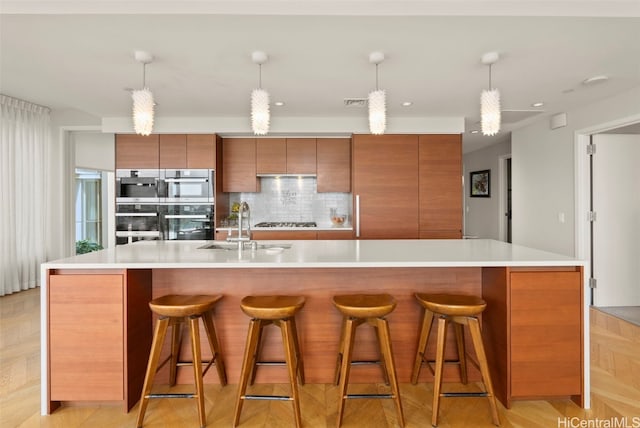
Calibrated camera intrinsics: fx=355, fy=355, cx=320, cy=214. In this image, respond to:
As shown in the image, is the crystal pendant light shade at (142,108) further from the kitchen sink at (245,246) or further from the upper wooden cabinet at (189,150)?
the upper wooden cabinet at (189,150)

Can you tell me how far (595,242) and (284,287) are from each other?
386cm

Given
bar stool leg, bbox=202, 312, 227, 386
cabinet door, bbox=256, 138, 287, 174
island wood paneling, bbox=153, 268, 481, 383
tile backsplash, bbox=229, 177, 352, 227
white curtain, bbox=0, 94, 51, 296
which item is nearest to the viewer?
bar stool leg, bbox=202, 312, 227, 386

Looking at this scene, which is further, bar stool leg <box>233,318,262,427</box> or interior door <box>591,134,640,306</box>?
interior door <box>591,134,640,306</box>

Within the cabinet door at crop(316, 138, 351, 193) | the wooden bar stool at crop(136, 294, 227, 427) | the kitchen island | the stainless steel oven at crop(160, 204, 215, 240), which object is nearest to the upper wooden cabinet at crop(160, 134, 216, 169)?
the stainless steel oven at crop(160, 204, 215, 240)

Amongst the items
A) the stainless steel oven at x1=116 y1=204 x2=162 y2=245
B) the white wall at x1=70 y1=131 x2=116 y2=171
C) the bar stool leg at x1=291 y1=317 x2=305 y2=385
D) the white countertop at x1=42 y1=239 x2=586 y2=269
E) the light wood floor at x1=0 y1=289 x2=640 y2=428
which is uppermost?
the white wall at x1=70 y1=131 x2=116 y2=171

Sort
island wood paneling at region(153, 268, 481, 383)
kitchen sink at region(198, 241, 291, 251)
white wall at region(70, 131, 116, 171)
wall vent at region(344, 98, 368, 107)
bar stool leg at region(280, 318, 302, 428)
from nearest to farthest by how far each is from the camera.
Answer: bar stool leg at region(280, 318, 302, 428)
island wood paneling at region(153, 268, 481, 383)
kitchen sink at region(198, 241, 291, 251)
wall vent at region(344, 98, 368, 107)
white wall at region(70, 131, 116, 171)

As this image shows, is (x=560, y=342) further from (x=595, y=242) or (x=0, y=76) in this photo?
(x=0, y=76)

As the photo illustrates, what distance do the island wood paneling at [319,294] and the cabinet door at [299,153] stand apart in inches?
115

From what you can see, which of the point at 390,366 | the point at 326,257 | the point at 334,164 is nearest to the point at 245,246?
the point at 326,257

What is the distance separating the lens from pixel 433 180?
4773 mm

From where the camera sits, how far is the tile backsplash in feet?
17.8

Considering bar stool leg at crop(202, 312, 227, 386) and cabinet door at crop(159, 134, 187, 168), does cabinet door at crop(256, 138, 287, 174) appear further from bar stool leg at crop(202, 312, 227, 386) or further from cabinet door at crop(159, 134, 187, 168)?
bar stool leg at crop(202, 312, 227, 386)

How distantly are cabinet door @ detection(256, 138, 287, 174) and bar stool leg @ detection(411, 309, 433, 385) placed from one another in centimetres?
327

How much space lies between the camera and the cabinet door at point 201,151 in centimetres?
475
